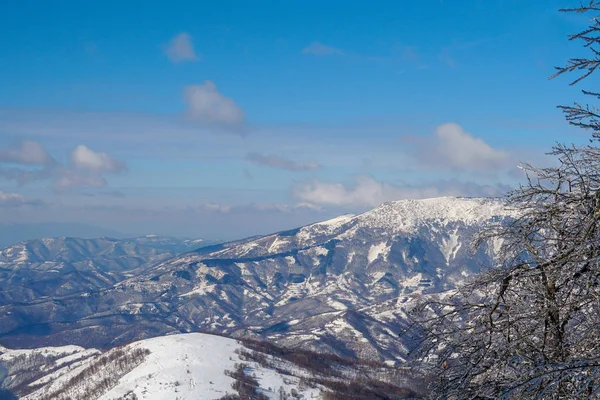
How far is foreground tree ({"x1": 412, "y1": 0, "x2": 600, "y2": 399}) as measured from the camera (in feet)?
27.1

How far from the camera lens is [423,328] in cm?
987

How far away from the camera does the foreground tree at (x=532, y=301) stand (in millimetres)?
8258

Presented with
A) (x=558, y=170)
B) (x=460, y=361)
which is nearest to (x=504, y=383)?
(x=460, y=361)

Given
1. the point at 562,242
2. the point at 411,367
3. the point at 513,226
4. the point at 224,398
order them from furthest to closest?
the point at 224,398, the point at 411,367, the point at 513,226, the point at 562,242

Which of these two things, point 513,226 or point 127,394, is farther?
point 127,394

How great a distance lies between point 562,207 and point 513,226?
2.71 feet

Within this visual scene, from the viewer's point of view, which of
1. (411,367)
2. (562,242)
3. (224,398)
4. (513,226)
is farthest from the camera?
(224,398)

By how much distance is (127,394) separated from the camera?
197 metres

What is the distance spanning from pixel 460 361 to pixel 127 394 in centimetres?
20972

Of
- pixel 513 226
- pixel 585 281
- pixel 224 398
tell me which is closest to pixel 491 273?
pixel 513 226

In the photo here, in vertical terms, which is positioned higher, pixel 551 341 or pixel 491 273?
pixel 491 273

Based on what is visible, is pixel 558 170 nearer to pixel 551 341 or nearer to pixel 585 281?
pixel 585 281

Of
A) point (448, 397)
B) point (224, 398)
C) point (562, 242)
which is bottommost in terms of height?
point (224, 398)

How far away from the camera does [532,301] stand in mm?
8938
